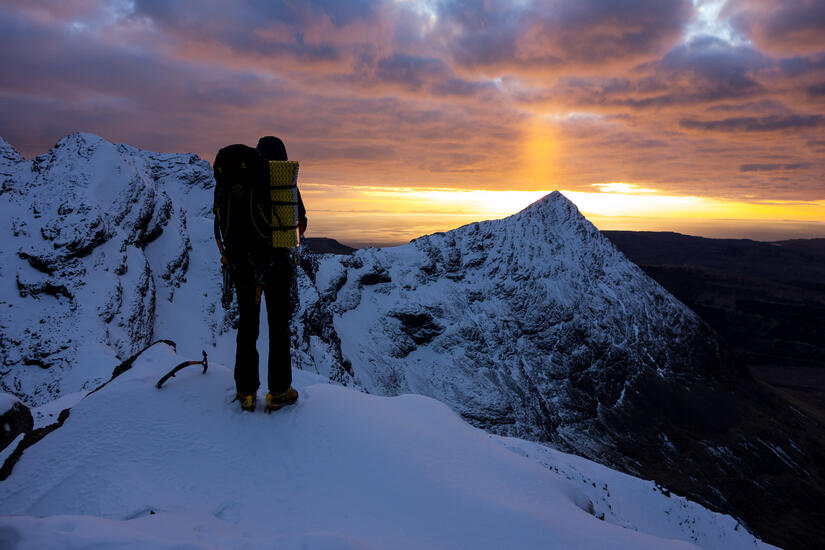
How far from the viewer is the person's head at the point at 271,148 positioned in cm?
693

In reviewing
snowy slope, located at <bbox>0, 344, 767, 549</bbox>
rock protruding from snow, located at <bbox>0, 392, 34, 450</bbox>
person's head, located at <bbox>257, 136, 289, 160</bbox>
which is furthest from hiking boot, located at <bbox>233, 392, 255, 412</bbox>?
rock protruding from snow, located at <bbox>0, 392, 34, 450</bbox>

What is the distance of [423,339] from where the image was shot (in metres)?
92.3

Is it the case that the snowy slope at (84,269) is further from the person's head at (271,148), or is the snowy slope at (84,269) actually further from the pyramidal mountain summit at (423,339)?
Result: the person's head at (271,148)

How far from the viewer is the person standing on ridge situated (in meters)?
6.48

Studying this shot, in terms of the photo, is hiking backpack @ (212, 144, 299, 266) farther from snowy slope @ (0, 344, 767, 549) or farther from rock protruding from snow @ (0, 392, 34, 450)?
rock protruding from snow @ (0, 392, 34, 450)

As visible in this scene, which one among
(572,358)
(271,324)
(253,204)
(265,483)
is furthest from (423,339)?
(265,483)

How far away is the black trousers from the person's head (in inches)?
67.0

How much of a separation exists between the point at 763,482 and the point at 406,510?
119 meters

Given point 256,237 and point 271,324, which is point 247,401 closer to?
point 271,324

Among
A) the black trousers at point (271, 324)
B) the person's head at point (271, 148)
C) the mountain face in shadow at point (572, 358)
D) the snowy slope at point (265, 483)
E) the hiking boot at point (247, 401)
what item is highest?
the person's head at point (271, 148)

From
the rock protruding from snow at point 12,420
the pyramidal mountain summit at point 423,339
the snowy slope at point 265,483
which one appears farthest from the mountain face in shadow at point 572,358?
the snowy slope at point 265,483

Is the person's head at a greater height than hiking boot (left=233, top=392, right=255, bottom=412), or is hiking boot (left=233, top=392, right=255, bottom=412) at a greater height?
the person's head

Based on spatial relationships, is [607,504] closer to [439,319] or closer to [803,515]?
[439,319]

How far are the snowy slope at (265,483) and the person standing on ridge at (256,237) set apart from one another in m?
0.59
